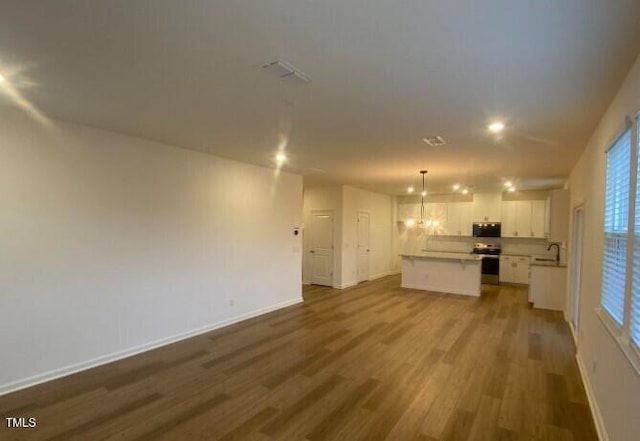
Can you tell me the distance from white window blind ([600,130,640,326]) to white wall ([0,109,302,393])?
15.2 ft

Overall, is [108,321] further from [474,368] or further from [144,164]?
[474,368]

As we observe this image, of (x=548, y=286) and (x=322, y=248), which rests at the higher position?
(x=322, y=248)

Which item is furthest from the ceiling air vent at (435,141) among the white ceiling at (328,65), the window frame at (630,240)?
the window frame at (630,240)

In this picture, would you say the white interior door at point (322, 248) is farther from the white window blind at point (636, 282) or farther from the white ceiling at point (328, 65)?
the white window blind at point (636, 282)

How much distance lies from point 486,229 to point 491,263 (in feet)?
3.18

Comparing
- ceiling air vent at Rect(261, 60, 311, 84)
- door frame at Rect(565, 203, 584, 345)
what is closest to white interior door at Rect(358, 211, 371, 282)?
door frame at Rect(565, 203, 584, 345)

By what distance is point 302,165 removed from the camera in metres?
5.79

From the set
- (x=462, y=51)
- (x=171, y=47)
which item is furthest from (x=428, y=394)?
(x=171, y=47)

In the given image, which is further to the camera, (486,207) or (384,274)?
(384,274)

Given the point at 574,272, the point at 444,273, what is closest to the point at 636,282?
the point at 574,272

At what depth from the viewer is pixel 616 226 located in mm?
2410

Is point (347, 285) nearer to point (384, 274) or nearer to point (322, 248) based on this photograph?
point (322, 248)

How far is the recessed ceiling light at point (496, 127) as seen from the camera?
10.9 ft

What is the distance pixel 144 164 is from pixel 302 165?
→ 248 cm
